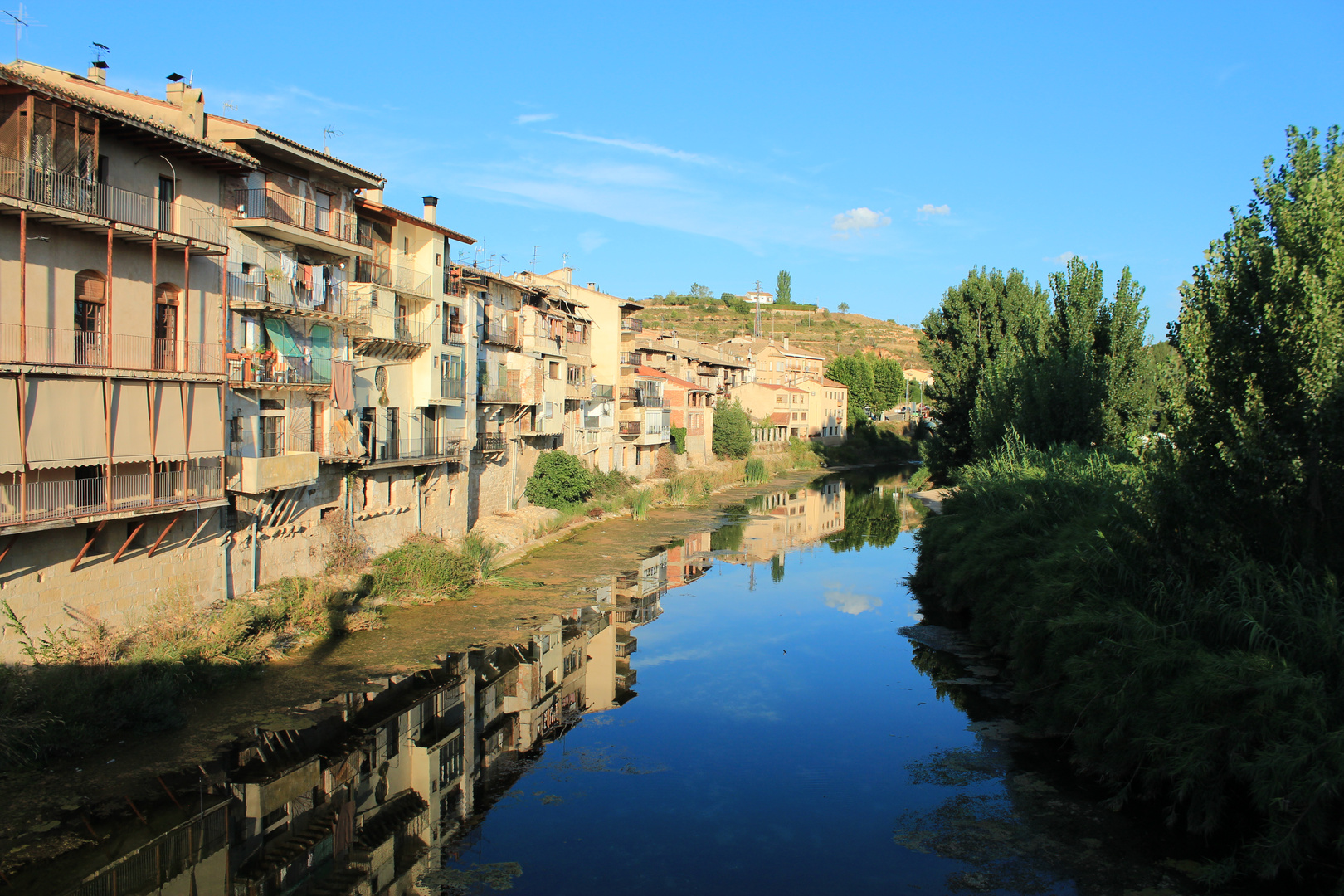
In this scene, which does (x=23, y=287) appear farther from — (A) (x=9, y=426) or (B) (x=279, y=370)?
(B) (x=279, y=370)

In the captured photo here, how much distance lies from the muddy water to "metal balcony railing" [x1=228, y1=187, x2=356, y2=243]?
9494 millimetres

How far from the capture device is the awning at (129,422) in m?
15.4

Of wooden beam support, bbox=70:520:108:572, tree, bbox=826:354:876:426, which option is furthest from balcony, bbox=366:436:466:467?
tree, bbox=826:354:876:426

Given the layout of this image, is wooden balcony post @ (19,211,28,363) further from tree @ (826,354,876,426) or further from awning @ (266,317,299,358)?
tree @ (826,354,876,426)

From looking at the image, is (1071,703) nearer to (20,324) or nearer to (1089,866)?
(1089,866)

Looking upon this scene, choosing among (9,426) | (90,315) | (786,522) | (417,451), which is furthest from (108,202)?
(786,522)

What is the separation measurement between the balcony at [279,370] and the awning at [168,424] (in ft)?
6.07

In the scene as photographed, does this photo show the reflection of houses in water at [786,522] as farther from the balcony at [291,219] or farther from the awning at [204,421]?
the awning at [204,421]

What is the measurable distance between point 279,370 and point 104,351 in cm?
466

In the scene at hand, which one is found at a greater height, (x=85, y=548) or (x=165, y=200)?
(x=165, y=200)

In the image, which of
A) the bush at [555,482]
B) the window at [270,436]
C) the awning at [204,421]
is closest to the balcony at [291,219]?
the awning at [204,421]

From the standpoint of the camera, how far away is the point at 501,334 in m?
33.4

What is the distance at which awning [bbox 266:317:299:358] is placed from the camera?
20109mm

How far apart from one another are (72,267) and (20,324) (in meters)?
1.57
